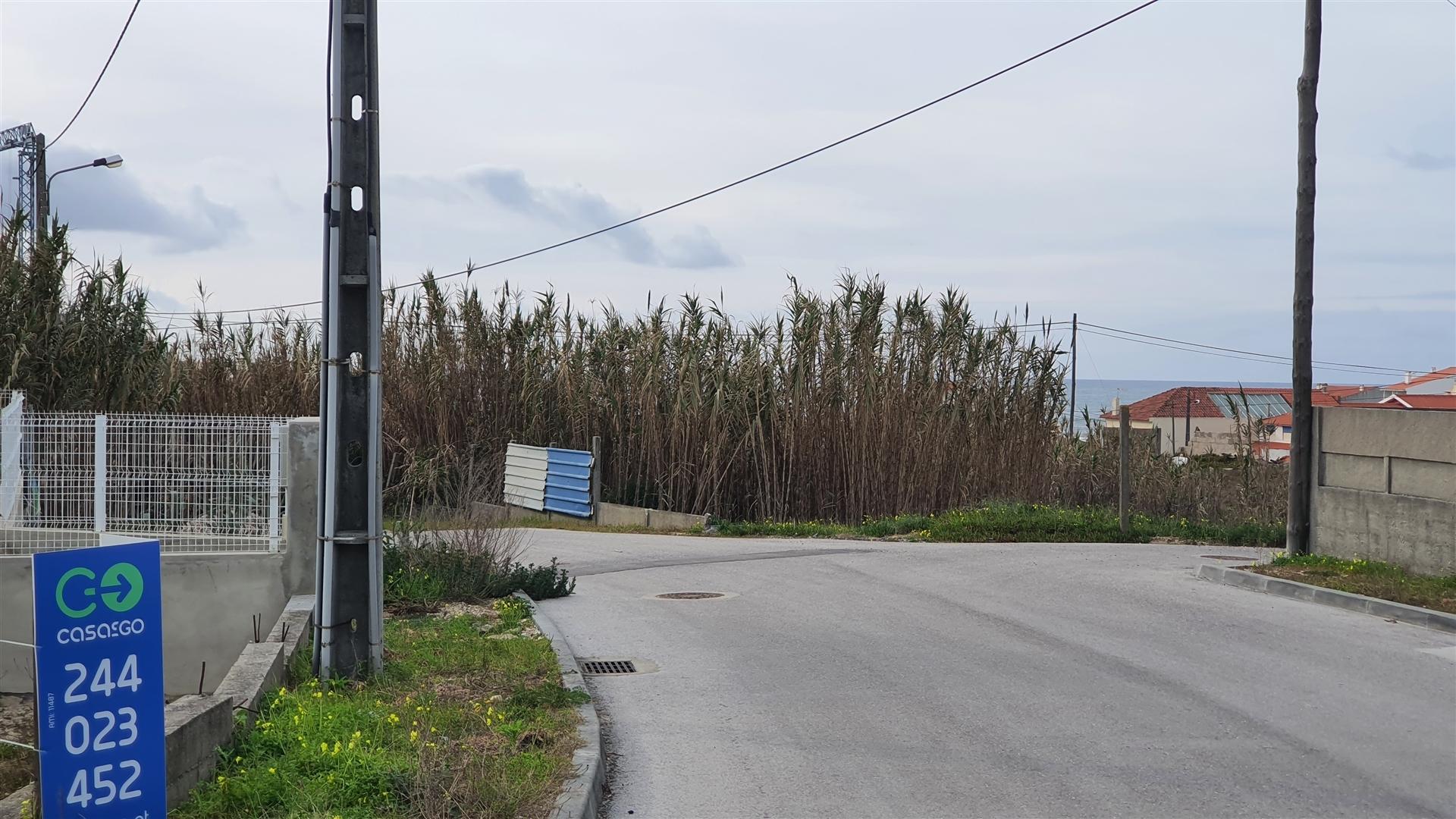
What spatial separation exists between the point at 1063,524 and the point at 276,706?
47.3ft

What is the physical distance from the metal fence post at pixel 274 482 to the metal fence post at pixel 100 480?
1.42 meters

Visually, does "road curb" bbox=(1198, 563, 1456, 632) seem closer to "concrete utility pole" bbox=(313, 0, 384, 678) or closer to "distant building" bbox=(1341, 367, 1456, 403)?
"concrete utility pole" bbox=(313, 0, 384, 678)

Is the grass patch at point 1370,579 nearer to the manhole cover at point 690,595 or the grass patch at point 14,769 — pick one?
the manhole cover at point 690,595

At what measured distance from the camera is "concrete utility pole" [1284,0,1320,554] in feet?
47.7

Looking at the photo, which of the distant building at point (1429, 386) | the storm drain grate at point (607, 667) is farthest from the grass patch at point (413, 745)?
the distant building at point (1429, 386)

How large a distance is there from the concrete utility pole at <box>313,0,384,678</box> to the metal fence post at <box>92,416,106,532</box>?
12.7 ft

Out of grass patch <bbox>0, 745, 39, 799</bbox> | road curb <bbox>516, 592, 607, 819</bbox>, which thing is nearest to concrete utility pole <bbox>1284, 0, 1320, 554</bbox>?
road curb <bbox>516, 592, 607, 819</bbox>

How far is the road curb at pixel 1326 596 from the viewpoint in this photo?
1066 cm

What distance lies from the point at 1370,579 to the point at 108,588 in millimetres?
12300

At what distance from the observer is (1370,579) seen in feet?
41.1

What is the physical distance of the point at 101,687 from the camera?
4.34 meters

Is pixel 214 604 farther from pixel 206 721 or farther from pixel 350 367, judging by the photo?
pixel 206 721

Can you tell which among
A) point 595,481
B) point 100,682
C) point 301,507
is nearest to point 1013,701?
point 100,682

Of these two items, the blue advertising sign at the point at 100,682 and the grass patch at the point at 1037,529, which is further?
the grass patch at the point at 1037,529
